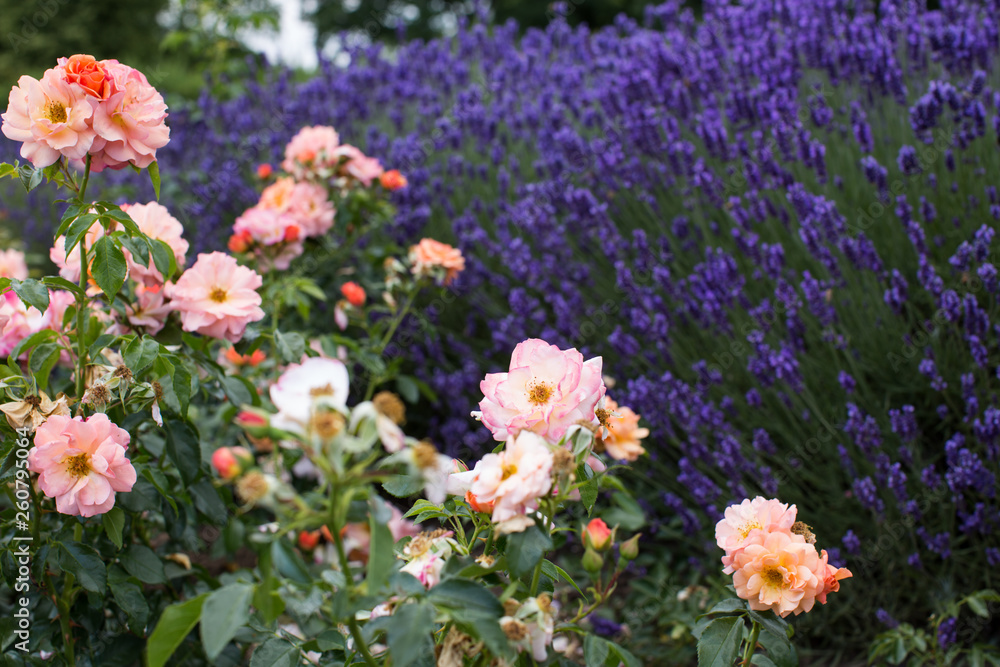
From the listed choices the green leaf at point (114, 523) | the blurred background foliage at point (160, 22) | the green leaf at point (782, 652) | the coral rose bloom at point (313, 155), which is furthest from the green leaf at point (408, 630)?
the blurred background foliage at point (160, 22)

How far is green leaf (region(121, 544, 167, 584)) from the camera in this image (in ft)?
4.39

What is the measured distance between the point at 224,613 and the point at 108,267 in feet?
2.31

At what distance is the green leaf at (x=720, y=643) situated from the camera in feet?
3.29

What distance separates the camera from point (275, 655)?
998 mm

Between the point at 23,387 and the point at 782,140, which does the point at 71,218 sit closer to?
the point at 23,387

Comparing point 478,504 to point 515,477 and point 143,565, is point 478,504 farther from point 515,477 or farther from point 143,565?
point 143,565

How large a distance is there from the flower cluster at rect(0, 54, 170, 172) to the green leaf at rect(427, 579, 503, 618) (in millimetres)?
899

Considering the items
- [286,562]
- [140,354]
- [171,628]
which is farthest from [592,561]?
[140,354]

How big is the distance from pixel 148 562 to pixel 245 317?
1.56ft

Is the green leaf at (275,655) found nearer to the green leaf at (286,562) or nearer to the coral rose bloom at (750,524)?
the green leaf at (286,562)

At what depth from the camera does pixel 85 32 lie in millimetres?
13391

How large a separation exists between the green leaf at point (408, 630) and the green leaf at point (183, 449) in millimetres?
701

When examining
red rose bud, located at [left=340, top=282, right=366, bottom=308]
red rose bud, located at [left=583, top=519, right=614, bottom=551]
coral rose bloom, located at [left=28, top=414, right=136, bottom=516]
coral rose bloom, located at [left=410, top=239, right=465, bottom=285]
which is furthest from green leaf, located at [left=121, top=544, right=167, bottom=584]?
coral rose bloom, located at [left=410, top=239, right=465, bottom=285]

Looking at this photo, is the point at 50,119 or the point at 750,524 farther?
the point at 50,119
